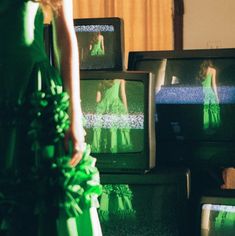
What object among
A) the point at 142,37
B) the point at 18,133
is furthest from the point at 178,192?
the point at 142,37

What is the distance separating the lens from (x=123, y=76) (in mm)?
1816

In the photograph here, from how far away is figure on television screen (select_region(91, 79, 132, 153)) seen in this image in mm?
1823

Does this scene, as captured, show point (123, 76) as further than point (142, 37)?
No

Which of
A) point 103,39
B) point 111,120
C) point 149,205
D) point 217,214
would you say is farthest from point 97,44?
point 217,214

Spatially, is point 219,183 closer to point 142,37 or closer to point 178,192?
point 178,192

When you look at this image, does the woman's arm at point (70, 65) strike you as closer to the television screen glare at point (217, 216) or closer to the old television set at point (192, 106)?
the television screen glare at point (217, 216)

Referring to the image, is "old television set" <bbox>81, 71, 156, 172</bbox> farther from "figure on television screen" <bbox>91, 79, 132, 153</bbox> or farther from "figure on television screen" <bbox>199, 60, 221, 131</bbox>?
"figure on television screen" <bbox>199, 60, 221, 131</bbox>

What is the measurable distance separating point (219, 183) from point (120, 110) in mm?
565

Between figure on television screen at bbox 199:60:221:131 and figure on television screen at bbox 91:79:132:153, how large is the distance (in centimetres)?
28

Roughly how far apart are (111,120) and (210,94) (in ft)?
1.10

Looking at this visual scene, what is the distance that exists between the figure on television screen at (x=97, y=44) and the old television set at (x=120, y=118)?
0.60 ft

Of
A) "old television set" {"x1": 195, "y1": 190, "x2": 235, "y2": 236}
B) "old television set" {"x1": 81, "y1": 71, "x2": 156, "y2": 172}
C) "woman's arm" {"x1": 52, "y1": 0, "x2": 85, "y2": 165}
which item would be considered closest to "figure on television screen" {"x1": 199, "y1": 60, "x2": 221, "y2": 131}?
"old television set" {"x1": 81, "y1": 71, "x2": 156, "y2": 172}

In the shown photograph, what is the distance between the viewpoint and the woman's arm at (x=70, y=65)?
122 cm

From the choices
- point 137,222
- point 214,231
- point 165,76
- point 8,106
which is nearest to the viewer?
point 8,106
